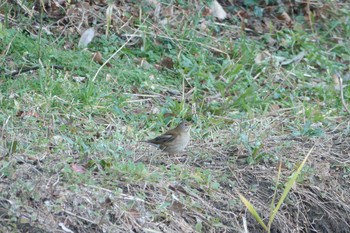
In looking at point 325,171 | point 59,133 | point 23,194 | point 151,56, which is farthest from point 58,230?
point 151,56

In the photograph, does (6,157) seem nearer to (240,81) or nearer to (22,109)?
(22,109)

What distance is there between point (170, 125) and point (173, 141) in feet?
3.20

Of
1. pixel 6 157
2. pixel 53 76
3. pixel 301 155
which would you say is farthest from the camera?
pixel 53 76

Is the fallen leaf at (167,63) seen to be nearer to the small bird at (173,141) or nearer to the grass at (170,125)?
the grass at (170,125)

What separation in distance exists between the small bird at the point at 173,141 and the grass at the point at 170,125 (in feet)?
0.27

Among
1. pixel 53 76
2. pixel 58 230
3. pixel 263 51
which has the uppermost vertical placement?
pixel 58 230

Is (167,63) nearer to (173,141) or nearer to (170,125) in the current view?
(170,125)

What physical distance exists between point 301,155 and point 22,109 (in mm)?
Result: 2291

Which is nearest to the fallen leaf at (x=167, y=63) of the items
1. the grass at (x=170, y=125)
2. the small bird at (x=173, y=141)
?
the grass at (x=170, y=125)

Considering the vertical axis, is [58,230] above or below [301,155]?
above

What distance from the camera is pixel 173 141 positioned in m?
6.92

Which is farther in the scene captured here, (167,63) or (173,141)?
(167,63)

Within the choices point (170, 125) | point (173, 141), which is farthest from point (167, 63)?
point (173, 141)

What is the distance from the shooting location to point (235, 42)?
986 cm
